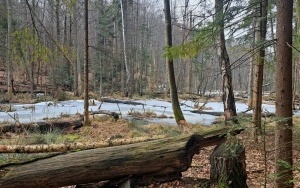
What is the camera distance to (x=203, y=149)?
7.04m

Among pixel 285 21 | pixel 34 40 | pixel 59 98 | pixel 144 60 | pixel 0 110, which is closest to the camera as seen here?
pixel 285 21

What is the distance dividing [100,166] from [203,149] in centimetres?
393

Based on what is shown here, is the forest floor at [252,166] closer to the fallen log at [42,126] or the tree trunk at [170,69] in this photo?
the tree trunk at [170,69]

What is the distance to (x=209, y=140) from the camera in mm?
4367

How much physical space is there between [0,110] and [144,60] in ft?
66.1

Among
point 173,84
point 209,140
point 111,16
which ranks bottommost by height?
point 209,140

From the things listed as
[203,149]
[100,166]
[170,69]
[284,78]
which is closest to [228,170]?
[284,78]

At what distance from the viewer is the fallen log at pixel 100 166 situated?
140 inches

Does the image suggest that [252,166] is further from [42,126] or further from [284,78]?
[42,126]

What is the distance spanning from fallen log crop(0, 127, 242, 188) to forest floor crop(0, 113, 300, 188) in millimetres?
399

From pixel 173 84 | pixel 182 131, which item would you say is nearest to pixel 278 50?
pixel 182 131

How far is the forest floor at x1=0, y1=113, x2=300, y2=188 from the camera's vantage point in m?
4.25

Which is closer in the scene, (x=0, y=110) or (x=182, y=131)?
(x=182, y=131)

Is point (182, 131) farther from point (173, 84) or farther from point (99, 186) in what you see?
point (99, 186)
